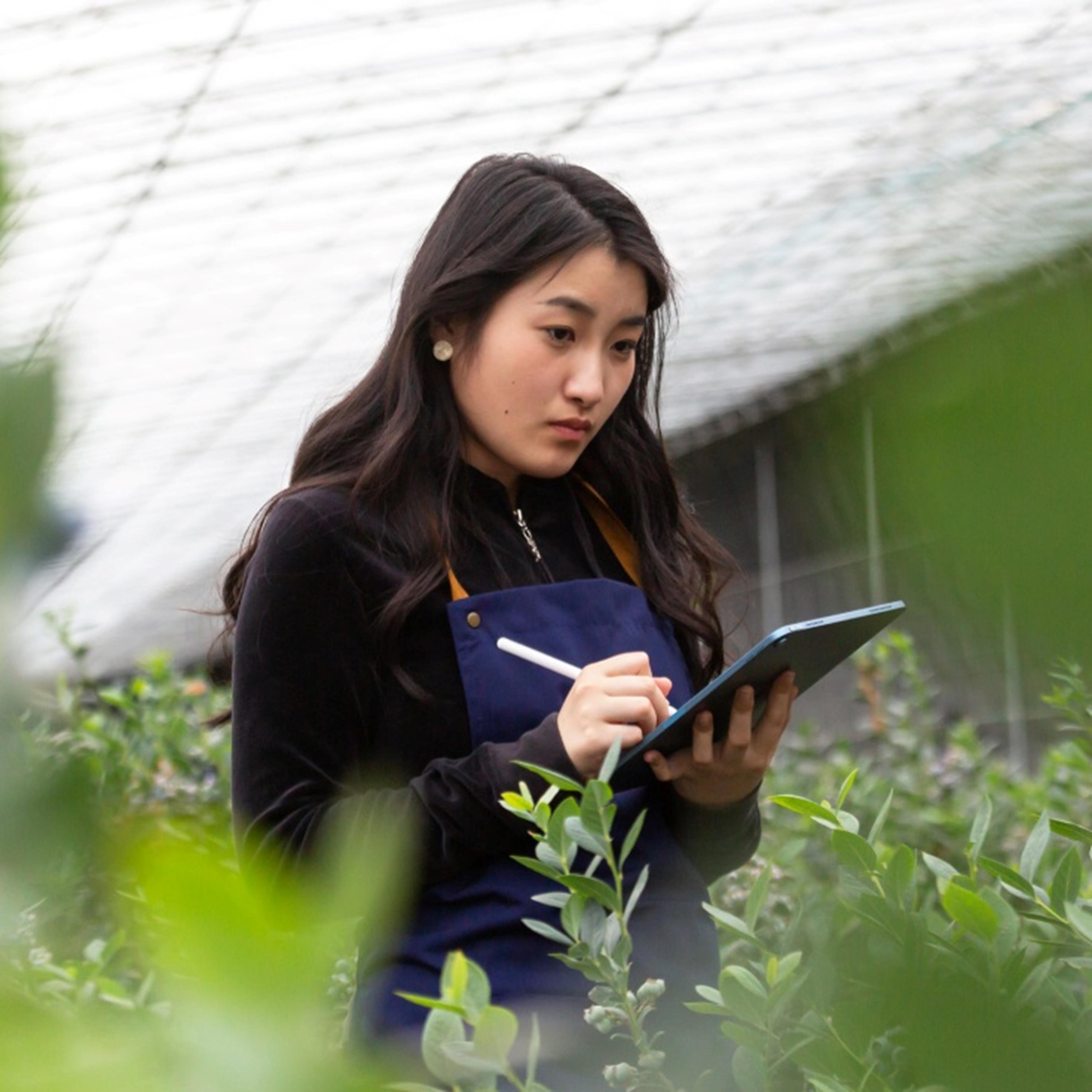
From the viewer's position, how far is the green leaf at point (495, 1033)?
0.62 meters

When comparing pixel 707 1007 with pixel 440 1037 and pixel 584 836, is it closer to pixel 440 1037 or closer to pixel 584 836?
pixel 584 836

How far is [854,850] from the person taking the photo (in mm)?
1040

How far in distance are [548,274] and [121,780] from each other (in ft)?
5.22

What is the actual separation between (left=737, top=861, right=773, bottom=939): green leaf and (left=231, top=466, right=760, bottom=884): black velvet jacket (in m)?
0.43

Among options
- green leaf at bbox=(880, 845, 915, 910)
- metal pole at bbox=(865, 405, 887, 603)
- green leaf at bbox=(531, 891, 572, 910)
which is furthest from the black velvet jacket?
metal pole at bbox=(865, 405, 887, 603)

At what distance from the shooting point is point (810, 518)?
0.26 m

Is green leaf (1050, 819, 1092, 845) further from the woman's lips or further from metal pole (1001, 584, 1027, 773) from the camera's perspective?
the woman's lips

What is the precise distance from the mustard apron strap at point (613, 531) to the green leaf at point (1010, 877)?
99 cm

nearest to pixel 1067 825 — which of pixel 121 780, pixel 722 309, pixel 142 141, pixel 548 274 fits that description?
pixel 722 309

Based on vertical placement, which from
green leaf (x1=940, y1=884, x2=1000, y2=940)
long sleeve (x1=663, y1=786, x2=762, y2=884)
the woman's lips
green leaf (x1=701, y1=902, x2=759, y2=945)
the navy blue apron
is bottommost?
long sleeve (x1=663, y1=786, x2=762, y2=884)

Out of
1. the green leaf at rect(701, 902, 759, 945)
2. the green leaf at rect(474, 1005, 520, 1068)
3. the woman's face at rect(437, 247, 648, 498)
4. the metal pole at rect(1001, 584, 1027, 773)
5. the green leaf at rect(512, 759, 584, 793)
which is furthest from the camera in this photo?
the woman's face at rect(437, 247, 648, 498)

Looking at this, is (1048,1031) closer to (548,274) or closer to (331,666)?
(331,666)

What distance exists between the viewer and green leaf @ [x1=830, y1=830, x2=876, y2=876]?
1.04 metres

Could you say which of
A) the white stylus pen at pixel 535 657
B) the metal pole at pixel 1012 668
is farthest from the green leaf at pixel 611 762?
the metal pole at pixel 1012 668
